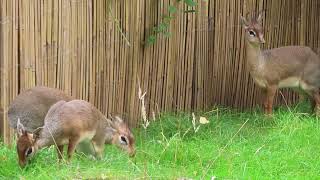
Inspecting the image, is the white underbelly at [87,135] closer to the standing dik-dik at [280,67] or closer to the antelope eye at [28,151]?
the antelope eye at [28,151]

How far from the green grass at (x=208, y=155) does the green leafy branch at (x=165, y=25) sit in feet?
3.03

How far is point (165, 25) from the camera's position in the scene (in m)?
8.70

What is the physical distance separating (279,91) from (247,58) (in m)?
1.00

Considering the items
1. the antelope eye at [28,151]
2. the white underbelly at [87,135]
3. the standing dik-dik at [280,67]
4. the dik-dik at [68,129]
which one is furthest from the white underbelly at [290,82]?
the antelope eye at [28,151]

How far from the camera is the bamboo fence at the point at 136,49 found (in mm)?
7773

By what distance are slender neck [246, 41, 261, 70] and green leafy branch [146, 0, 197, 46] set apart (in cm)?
100

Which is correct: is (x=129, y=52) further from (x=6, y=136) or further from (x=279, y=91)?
(x=279, y=91)

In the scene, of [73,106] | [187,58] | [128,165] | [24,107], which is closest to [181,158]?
[128,165]

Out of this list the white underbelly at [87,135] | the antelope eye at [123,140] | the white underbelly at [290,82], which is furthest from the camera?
the white underbelly at [290,82]

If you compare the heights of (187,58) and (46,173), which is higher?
(187,58)

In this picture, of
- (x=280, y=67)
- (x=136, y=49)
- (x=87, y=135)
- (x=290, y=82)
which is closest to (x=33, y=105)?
(x=87, y=135)

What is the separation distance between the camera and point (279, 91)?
10305mm

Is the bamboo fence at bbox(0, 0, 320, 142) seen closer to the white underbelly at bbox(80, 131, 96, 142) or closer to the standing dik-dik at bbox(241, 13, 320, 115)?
the standing dik-dik at bbox(241, 13, 320, 115)

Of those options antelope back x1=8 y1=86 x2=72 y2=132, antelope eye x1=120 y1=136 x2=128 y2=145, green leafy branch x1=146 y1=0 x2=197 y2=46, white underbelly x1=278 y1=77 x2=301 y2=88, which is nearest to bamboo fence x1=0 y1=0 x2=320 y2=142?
green leafy branch x1=146 y1=0 x2=197 y2=46
